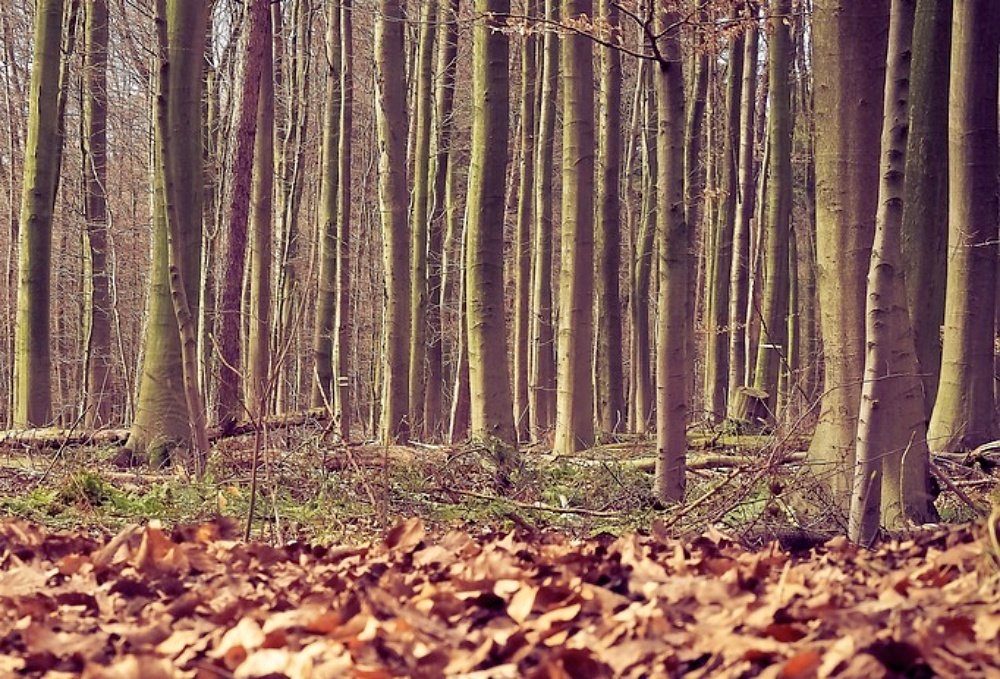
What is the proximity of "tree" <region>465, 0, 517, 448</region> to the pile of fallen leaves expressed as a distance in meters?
6.16

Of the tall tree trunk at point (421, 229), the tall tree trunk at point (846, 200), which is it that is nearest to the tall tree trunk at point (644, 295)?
the tall tree trunk at point (421, 229)

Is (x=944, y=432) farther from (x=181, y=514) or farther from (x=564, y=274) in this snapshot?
(x=181, y=514)

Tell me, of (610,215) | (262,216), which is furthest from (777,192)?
(262,216)

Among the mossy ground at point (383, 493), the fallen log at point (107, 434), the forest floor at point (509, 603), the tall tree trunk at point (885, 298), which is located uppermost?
the tall tree trunk at point (885, 298)

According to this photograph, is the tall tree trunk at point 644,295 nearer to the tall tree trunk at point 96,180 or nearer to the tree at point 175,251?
the tall tree trunk at point 96,180

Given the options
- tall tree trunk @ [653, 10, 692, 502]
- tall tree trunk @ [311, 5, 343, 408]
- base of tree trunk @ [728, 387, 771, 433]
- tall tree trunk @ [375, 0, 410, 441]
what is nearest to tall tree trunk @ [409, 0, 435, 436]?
tall tree trunk @ [311, 5, 343, 408]

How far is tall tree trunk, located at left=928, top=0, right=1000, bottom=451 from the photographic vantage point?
10328 mm

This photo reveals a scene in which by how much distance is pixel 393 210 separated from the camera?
566 inches

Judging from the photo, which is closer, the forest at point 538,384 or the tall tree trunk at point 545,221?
the forest at point 538,384

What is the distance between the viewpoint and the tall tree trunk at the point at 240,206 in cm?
1278

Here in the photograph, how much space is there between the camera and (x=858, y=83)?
7.59 metres

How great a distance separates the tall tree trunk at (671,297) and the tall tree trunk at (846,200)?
3.09ft

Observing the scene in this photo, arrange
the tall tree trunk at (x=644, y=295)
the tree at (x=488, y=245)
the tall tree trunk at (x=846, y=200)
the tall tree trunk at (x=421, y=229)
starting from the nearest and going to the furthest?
the tall tree trunk at (x=846, y=200)
the tree at (x=488, y=245)
the tall tree trunk at (x=421, y=229)
the tall tree trunk at (x=644, y=295)

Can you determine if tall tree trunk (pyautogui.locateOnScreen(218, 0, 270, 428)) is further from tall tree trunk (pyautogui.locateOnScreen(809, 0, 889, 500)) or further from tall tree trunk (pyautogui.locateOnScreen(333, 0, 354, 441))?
tall tree trunk (pyautogui.locateOnScreen(809, 0, 889, 500))
